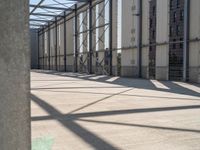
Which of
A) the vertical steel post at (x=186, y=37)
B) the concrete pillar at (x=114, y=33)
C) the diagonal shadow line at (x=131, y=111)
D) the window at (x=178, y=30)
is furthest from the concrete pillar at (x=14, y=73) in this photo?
the concrete pillar at (x=114, y=33)

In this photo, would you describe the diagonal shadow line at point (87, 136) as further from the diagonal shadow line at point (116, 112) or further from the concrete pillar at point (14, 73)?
the concrete pillar at point (14, 73)

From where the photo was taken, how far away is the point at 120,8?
2939cm

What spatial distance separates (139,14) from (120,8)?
11.7 feet

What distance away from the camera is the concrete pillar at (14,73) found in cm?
179

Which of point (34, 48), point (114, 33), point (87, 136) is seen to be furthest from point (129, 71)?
point (34, 48)

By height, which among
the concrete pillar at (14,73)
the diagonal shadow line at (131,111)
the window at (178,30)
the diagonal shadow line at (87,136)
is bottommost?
the diagonal shadow line at (131,111)

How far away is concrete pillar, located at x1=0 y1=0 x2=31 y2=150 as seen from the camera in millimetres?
1790

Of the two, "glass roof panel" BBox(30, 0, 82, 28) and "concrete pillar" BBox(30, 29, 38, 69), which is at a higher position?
"glass roof panel" BBox(30, 0, 82, 28)

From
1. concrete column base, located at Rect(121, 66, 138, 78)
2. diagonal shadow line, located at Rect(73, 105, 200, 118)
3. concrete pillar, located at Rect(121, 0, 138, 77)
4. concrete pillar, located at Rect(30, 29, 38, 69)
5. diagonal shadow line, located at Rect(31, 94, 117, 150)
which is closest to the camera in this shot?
diagonal shadow line, located at Rect(31, 94, 117, 150)

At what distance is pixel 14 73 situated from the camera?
5.91 feet

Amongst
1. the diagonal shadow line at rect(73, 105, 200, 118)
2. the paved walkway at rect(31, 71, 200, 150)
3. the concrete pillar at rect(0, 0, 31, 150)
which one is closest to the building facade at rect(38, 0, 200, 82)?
the diagonal shadow line at rect(73, 105, 200, 118)

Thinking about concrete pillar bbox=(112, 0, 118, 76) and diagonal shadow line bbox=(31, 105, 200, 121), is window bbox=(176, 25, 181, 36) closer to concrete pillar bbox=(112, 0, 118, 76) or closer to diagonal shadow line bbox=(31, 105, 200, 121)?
concrete pillar bbox=(112, 0, 118, 76)

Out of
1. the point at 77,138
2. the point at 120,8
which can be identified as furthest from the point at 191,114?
the point at 120,8

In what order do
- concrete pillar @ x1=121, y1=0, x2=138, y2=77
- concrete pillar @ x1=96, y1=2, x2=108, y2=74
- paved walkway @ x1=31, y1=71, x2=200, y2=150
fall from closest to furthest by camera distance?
paved walkway @ x1=31, y1=71, x2=200, y2=150 < concrete pillar @ x1=121, y1=0, x2=138, y2=77 < concrete pillar @ x1=96, y1=2, x2=108, y2=74
